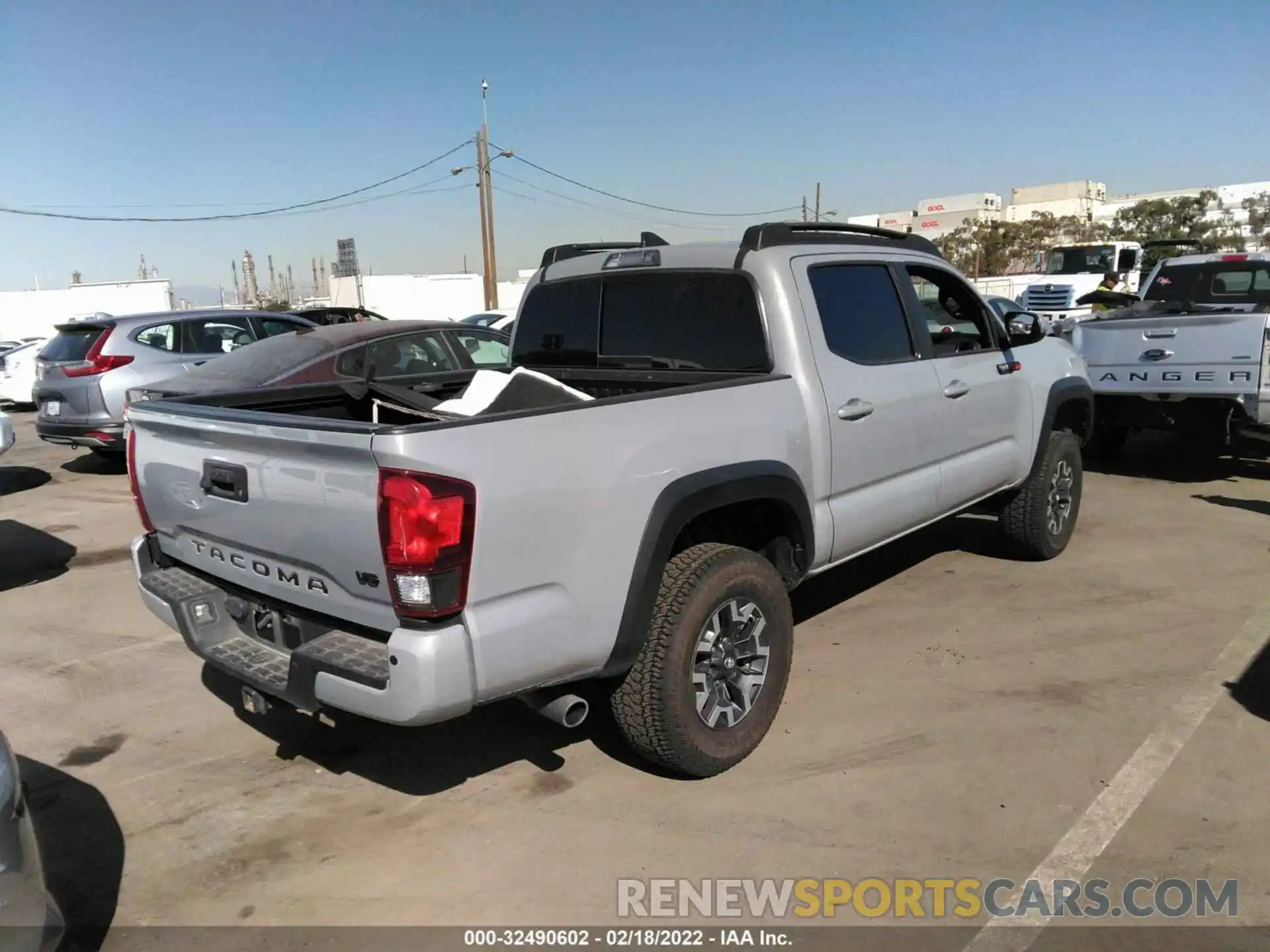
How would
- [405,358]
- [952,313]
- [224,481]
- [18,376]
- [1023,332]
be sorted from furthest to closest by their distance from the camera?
[18,376] < [405,358] < [1023,332] < [952,313] < [224,481]

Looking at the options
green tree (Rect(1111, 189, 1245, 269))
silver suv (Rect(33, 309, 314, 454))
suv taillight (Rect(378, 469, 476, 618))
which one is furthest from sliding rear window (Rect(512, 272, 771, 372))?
green tree (Rect(1111, 189, 1245, 269))

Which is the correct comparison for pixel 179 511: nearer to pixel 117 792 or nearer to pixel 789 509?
pixel 117 792

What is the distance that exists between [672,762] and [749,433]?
1257mm

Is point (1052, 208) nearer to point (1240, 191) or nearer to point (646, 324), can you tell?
point (1240, 191)

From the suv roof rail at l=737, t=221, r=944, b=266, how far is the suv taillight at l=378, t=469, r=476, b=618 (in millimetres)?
1996

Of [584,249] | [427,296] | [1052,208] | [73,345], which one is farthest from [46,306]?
[1052,208]

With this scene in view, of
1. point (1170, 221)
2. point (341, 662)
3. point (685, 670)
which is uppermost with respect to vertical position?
point (1170, 221)

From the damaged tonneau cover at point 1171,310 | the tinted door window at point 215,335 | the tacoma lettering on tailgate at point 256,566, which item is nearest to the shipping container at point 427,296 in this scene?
the tinted door window at point 215,335

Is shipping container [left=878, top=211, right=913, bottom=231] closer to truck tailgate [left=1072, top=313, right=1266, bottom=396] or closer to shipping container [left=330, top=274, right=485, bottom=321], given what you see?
shipping container [left=330, top=274, right=485, bottom=321]

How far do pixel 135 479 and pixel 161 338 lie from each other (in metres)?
7.53

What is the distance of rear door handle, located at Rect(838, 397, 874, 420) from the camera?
4.03 m

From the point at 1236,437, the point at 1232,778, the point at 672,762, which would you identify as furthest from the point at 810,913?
the point at 1236,437

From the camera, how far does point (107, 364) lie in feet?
32.4

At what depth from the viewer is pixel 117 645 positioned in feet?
17.0
